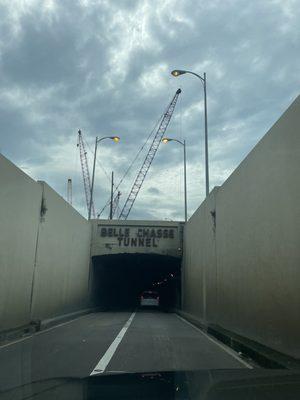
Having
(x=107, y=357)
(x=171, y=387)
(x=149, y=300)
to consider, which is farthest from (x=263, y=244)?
(x=149, y=300)

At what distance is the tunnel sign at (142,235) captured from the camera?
4231 centimetres

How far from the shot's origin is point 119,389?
4.83 m

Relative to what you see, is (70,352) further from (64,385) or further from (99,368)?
(64,385)

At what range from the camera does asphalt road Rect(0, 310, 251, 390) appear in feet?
32.0

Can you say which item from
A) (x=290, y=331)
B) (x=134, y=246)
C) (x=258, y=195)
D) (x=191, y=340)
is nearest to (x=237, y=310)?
(x=191, y=340)

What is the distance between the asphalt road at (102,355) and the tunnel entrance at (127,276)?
25.4 m

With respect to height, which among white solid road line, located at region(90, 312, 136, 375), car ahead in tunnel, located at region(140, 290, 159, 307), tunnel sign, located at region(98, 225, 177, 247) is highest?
tunnel sign, located at region(98, 225, 177, 247)

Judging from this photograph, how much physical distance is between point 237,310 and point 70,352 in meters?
6.84

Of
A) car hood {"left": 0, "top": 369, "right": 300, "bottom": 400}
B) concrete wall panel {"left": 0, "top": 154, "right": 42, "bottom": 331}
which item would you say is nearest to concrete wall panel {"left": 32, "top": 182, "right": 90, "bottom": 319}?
concrete wall panel {"left": 0, "top": 154, "right": 42, "bottom": 331}

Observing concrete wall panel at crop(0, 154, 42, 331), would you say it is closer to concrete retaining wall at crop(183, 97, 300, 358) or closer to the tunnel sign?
concrete retaining wall at crop(183, 97, 300, 358)

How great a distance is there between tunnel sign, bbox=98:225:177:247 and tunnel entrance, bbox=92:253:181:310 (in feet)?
5.28

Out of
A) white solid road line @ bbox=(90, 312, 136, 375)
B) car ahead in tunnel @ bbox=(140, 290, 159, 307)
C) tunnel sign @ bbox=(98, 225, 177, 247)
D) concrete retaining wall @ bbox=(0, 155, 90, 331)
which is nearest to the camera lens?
white solid road line @ bbox=(90, 312, 136, 375)

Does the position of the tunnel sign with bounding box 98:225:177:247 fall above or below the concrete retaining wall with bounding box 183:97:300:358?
above

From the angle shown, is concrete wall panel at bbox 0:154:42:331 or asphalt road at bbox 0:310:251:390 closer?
asphalt road at bbox 0:310:251:390
